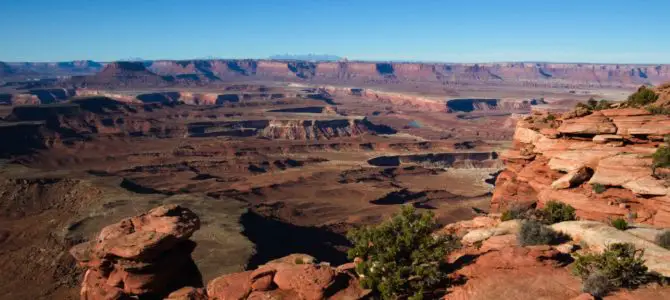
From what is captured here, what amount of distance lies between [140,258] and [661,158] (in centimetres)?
2719

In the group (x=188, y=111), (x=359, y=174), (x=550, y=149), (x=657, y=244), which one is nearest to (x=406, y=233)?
(x=657, y=244)

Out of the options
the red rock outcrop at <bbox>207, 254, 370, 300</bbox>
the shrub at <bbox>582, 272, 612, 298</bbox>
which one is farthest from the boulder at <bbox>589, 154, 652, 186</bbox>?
the red rock outcrop at <bbox>207, 254, 370, 300</bbox>

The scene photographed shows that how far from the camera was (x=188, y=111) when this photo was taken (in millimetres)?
177375

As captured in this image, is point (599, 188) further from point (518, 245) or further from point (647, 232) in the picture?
point (518, 245)

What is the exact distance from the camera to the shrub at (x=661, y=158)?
2594cm

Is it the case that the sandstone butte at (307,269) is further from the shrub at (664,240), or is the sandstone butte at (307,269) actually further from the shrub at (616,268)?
the shrub at (664,240)

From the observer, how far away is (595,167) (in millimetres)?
29891

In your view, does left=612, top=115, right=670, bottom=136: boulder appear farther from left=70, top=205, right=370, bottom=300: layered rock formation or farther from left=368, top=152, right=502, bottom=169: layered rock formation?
left=368, top=152, right=502, bottom=169: layered rock formation

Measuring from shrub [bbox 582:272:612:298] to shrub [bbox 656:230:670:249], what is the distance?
226 inches

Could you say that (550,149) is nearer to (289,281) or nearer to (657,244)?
(657,244)

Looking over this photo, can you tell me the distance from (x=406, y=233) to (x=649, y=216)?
1518 centimetres

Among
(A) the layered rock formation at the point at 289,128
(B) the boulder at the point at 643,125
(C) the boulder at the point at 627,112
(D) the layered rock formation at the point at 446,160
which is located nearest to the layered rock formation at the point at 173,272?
(B) the boulder at the point at 643,125

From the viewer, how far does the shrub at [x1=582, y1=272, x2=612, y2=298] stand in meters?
16.0

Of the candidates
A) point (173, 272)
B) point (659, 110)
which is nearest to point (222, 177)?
point (173, 272)
